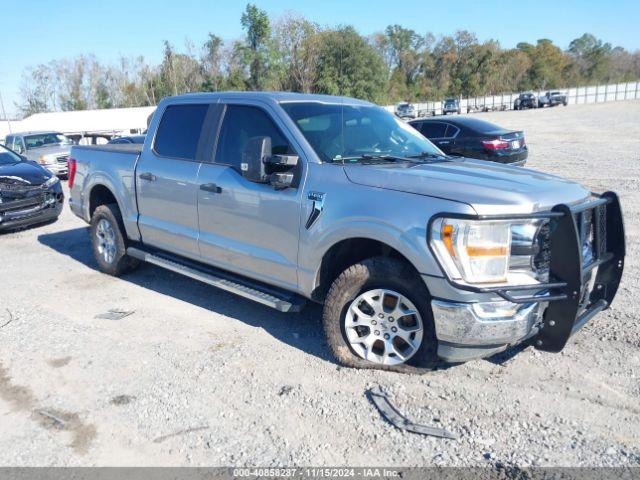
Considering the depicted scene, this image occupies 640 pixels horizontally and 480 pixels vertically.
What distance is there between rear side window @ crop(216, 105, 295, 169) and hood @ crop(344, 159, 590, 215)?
79cm

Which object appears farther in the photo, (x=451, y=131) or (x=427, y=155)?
(x=451, y=131)

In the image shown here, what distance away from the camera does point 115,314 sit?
5.37 meters

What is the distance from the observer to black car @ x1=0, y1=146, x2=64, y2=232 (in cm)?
895

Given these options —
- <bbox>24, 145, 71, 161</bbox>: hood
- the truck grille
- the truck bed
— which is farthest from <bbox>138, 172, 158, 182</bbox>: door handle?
<bbox>24, 145, 71, 161</bbox>: hood

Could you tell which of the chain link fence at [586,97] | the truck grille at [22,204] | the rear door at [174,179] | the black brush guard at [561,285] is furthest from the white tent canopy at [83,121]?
the black brush guard at [561,285]

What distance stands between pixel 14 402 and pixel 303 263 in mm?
2241

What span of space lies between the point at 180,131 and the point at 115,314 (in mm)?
1910

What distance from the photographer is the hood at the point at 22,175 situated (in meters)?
9.05

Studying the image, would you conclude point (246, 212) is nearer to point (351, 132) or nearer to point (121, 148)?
point (351, 132)

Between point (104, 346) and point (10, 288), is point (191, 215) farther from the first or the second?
point (10, 288)

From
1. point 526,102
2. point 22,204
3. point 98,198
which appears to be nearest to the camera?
point 98,198

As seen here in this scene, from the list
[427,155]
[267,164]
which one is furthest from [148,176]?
[427,155]

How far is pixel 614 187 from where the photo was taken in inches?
434

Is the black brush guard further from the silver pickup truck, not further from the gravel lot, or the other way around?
the gravel lot
